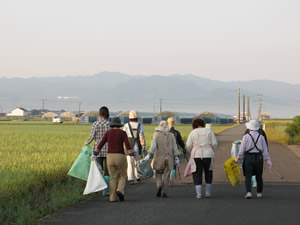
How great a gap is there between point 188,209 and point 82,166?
303 centimetres

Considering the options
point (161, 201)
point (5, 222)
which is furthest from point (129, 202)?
point (5, 222)

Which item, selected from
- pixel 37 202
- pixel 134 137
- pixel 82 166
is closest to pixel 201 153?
pixel 82 166

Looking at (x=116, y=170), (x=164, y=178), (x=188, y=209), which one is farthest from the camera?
(x=164, y=178)

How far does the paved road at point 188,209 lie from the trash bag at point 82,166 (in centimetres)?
60

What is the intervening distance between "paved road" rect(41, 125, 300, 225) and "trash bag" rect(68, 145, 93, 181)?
1.95 feet

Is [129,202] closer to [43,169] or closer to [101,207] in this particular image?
[101,207]

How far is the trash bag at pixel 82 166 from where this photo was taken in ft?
37.0

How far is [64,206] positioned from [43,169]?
262cm

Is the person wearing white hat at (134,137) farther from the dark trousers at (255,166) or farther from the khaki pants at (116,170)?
the dark trousers at (255,166)

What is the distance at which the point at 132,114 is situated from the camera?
13148mm

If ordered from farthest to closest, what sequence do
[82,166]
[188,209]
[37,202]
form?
[82,166] < [37,202] < [188,209]

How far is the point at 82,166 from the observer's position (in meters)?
11.4

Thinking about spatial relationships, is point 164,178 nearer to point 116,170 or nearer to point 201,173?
point 201,173

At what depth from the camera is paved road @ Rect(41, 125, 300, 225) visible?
823cm
